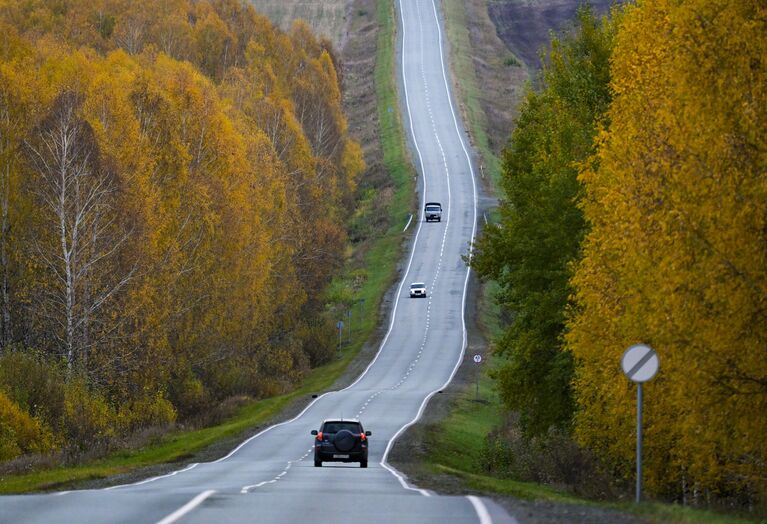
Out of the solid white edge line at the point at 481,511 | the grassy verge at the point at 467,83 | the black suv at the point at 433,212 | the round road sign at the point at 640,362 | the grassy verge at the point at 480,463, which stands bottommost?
the grassy verge at the point at 480,463

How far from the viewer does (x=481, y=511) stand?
17.6m

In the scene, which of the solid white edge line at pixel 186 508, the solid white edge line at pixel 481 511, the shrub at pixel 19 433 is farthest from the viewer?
the shrub at pixel 19 433

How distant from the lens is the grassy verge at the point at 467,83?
437 ft

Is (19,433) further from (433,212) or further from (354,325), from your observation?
→ (433,212)

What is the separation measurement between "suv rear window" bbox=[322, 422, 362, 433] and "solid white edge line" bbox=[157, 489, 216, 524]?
18.5 metres

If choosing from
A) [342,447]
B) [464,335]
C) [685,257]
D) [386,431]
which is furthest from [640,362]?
[464,335]

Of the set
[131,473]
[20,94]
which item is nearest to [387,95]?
[20,94]

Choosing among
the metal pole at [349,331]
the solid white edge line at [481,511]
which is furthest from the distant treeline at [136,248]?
the solid white edge line at [481,511]

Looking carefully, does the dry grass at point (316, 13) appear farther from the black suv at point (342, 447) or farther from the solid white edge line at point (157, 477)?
the solid white edge line at point (157, 477)

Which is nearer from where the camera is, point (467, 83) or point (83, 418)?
point (83, 418)

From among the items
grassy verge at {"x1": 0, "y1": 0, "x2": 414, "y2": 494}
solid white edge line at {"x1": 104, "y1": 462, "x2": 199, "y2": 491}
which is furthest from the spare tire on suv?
grassy verge at {"x1": 0, "y1": 0, "x2": 414, "y2": 494}

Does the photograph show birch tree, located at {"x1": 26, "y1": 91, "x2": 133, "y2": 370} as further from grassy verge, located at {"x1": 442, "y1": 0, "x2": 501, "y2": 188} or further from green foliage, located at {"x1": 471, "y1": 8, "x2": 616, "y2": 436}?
grassy verge, located at {"x1": 442, "y1": 0, "x2": 501, "y2": 188}

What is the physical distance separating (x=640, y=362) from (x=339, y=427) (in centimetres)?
1935

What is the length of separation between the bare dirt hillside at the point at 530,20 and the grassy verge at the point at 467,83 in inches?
232
